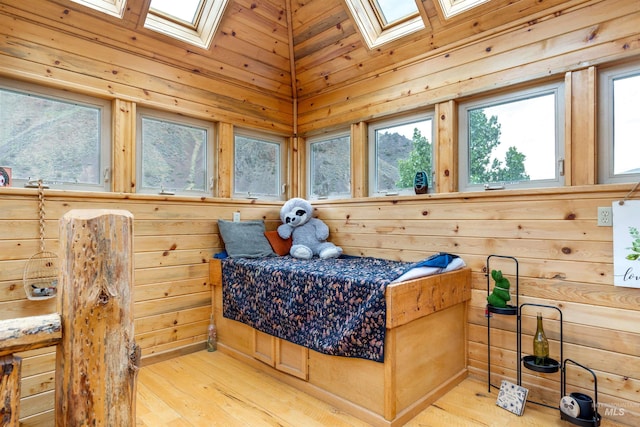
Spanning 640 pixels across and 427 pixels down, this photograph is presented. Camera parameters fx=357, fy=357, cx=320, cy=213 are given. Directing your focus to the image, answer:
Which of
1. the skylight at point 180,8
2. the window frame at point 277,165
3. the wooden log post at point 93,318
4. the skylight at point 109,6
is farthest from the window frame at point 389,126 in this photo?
the wooden log post at point 93,318

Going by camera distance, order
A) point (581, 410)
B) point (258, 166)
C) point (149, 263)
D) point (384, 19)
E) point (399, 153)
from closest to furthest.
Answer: point (581, 410) → point (149, 263) → point (384, 19) → point (399, 153) → point (258, 166)

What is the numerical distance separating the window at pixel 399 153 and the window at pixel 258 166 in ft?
3.30

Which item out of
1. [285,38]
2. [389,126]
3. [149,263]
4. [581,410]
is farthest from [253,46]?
[581,410]

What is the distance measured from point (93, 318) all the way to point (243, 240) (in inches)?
81.8

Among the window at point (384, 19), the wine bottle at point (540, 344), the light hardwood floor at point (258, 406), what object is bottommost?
the light hardwood floor at point (258, 406)

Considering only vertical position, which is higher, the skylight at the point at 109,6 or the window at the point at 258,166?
the skylight at the point at 109,6

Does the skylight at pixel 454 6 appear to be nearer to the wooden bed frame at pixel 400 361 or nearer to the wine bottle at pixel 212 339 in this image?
the wooden bed frame at pixel 400 361

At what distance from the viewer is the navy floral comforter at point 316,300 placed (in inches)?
71.7

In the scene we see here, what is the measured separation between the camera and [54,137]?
234 cm

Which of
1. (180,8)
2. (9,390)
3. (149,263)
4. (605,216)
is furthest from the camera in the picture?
(180,8)

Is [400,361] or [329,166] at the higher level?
[329,166]

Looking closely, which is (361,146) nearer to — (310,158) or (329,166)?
(329,166)

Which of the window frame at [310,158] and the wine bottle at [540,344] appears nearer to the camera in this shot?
the wine bottle at [540,344]

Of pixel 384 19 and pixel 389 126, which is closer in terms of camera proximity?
pixel 384 19
